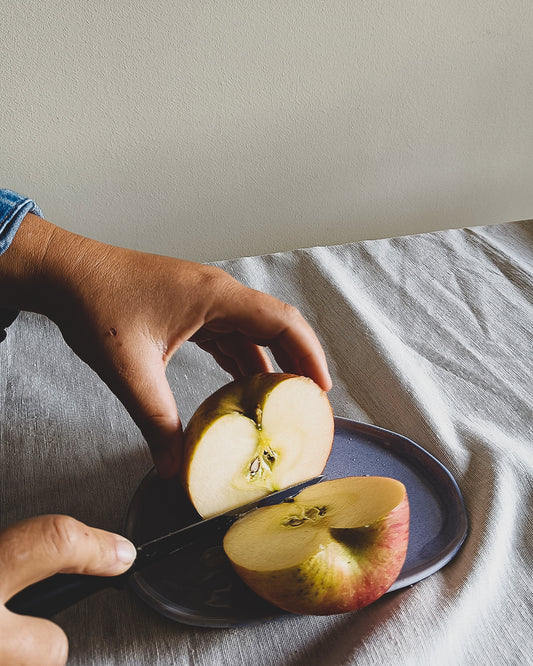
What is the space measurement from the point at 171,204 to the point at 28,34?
42cm

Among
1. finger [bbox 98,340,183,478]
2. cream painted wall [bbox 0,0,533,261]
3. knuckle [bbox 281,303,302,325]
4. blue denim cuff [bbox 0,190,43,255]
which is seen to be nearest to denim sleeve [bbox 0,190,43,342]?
blue denim cuff [bbox 0,190,43,255]

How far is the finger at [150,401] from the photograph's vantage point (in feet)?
1.87

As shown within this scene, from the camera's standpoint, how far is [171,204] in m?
1.48

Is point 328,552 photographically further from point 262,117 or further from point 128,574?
point 262,117

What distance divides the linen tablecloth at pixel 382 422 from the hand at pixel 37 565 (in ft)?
0.26

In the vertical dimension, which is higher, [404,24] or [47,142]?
[404,24]

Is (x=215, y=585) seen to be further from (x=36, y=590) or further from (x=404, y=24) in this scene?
(x=404, y=24)

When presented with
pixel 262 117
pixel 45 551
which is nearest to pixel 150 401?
pixel 45 551

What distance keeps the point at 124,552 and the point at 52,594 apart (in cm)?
5

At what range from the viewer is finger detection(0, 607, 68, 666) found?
0.39 m

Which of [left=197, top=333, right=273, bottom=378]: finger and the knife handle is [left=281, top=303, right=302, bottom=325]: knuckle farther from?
the knife handle

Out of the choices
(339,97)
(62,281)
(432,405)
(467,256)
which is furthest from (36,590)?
(339,97)

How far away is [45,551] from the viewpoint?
398mm

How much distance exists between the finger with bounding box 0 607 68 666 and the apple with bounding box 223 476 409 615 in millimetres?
134
